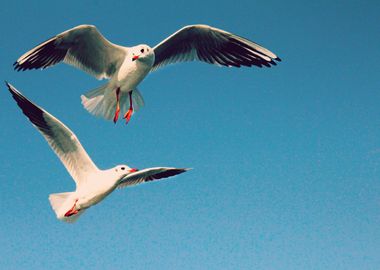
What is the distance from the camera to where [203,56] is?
8.58 m

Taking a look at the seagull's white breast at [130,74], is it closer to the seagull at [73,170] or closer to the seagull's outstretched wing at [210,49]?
the seagull's outstretched wing at [210,49]

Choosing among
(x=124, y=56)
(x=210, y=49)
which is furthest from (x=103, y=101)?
(x=210, y=49)

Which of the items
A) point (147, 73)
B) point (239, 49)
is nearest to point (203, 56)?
point (239, 49)

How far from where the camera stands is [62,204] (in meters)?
7.71

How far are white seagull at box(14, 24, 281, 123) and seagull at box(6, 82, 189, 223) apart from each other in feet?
2.12

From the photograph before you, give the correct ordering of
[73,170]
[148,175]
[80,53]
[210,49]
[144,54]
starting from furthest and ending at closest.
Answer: [210,49] → [148,175] → [80,53] → [73,170] → [144,54]

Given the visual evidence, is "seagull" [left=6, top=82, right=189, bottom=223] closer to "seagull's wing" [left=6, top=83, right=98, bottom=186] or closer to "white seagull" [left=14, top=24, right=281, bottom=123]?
"seagull's wing" [left=6, top=83, right=98, bottom=186]

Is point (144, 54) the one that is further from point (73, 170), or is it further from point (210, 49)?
point (73, 170)

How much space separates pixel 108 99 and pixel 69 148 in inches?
35.8

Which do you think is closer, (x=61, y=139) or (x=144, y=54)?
(x=144, y=54)

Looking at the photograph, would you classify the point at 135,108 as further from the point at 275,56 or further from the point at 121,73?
the point at 275,56

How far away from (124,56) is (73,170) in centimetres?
171

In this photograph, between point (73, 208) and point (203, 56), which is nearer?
point (73, 208)

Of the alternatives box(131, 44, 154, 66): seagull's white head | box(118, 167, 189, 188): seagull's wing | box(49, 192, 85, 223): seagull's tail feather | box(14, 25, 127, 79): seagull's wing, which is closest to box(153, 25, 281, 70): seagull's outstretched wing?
box(131, 44, 154, 66): seagull's white head
